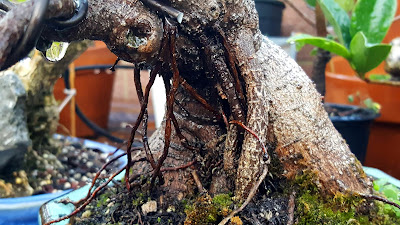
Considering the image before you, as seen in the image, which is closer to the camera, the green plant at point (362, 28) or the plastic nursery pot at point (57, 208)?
the plastic nursery pot at point (57, 208)

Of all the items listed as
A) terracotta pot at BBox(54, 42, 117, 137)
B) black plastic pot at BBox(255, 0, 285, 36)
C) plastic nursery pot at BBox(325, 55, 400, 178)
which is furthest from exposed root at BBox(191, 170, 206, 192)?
terracotta pot at BBox(54, 42, 117, 137)

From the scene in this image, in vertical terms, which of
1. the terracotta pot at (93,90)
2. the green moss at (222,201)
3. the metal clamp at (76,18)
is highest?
the metal clamp at (76,18)

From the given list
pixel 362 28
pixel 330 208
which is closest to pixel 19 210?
pixel 330 208

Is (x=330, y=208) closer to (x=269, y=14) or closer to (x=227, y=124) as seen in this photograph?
(x=227, y=124)

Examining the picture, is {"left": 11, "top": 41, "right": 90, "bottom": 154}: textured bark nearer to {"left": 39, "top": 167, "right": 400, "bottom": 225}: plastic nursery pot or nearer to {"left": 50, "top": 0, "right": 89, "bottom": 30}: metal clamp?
{"left": 39, "top": 167, "right": 400, "bottom": 225}: plastic nursery pot

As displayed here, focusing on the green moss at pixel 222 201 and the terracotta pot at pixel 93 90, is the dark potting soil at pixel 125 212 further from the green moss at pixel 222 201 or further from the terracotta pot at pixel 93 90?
the terracotta pot at pixel 93 90

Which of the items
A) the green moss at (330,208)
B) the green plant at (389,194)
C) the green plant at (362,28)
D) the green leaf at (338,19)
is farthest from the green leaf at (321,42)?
the green moss at (330,208)

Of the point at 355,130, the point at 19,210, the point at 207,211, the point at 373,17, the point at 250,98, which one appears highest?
the point at 373,17
